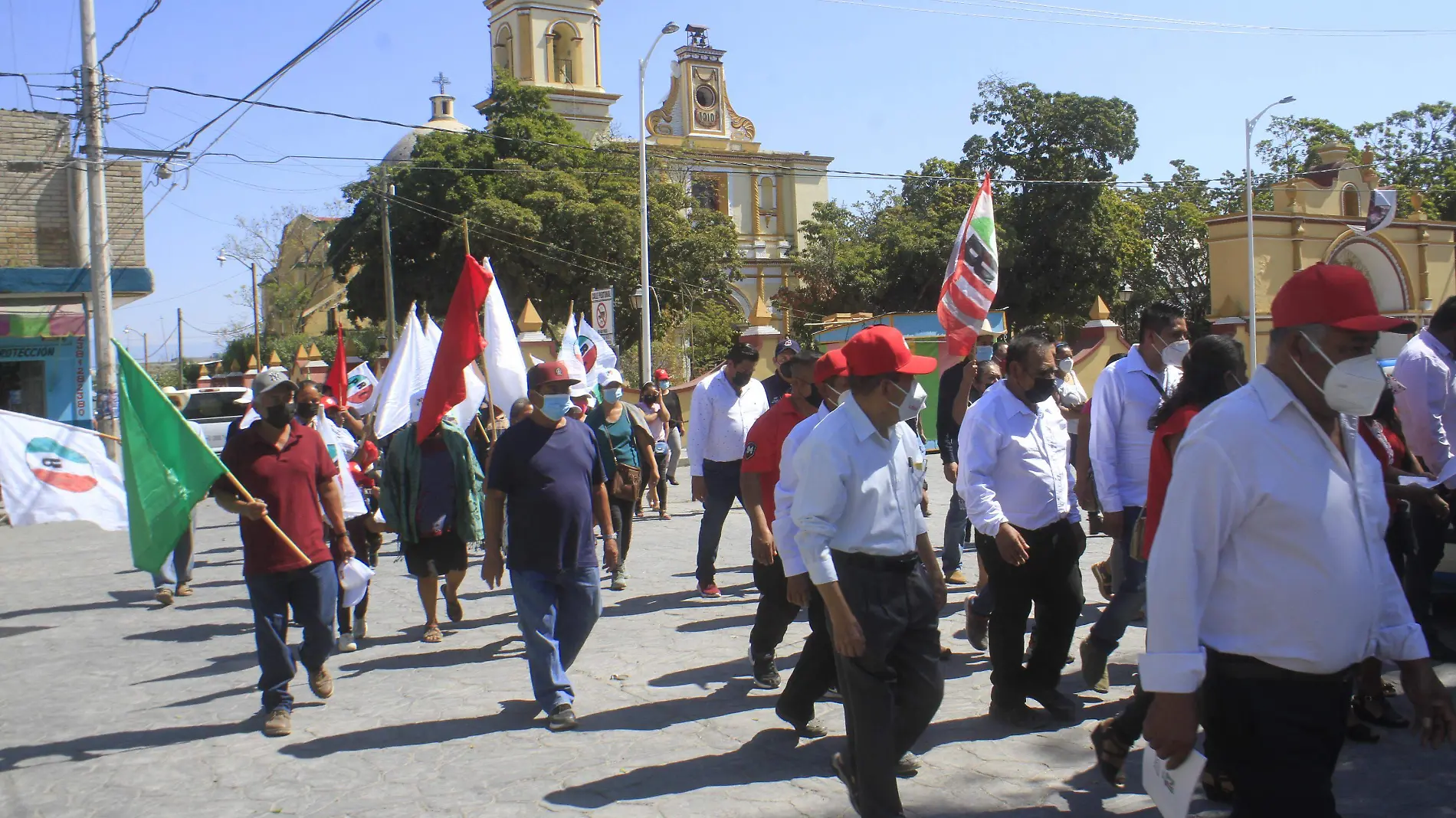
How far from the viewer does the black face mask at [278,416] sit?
252 inches

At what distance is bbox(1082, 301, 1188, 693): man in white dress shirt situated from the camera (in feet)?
19.7

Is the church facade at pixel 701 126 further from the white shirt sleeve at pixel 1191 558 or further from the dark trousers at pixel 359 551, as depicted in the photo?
the white shirt sleeve at pixel 1191 558

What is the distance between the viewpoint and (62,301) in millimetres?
23625

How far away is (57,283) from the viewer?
74.1 ft

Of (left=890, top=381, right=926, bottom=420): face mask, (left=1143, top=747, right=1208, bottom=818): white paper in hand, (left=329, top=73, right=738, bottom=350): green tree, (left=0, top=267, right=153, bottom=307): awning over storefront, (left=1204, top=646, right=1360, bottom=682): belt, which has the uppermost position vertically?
(left=329, top=73, right=738, bottom=350): green tree

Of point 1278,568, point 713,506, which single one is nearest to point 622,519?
point 713,506

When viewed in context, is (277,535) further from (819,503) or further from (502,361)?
(819,503)

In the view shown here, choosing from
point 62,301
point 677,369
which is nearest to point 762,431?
point 62,301

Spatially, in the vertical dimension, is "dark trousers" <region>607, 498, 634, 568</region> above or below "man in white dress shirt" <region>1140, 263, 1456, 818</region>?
below

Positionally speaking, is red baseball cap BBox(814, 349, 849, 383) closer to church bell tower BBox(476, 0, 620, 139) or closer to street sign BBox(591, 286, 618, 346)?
street sign BBox(591, 286, 618, 346)

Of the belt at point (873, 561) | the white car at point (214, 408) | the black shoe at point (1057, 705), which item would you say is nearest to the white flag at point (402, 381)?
the black shoe at point (1057, 705)

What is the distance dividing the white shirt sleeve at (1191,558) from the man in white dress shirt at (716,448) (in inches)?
253

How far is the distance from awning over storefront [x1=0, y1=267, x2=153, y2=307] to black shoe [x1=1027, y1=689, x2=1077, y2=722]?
20.7m

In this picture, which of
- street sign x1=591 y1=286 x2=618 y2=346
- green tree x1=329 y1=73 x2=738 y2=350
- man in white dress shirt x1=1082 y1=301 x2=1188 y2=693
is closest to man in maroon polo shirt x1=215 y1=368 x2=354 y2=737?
man in white dress shirt x1=1082 y1=301 x2=1188 y2=693
